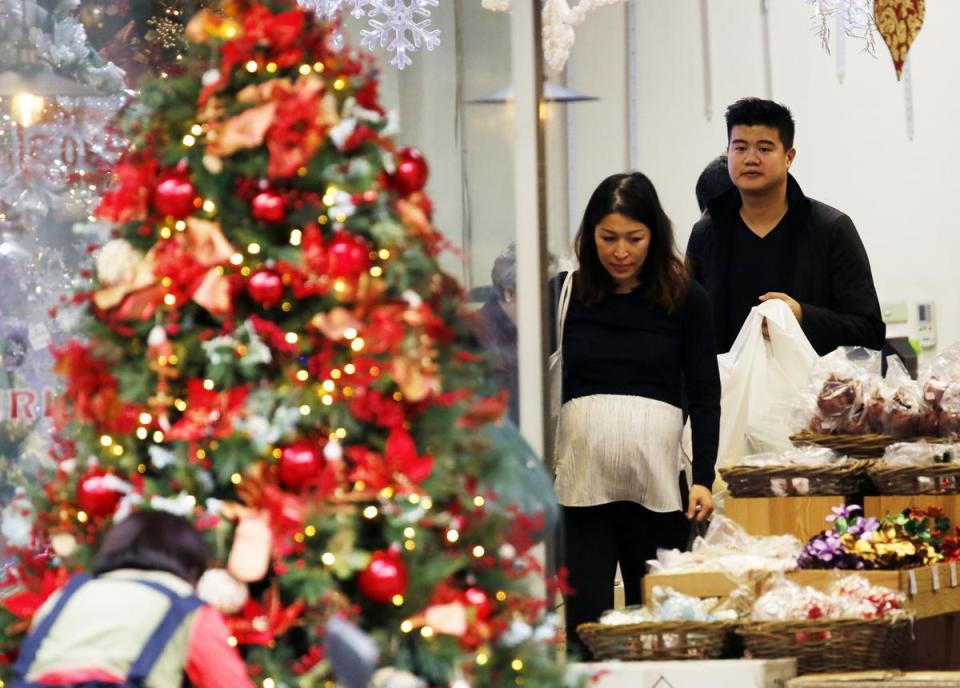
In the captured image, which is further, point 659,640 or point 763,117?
point 763,117

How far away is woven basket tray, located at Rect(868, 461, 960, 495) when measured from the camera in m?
4.59

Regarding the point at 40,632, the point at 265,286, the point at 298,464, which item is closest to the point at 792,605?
the point at 298,464

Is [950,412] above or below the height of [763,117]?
below

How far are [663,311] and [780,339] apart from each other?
90 cm

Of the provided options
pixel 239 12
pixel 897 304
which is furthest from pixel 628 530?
pixel 897 304

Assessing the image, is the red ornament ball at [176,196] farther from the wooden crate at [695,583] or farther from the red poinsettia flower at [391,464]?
the wooden crate at [695,583]

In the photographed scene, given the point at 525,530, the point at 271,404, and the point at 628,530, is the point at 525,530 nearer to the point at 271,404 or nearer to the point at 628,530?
the point at 271,404

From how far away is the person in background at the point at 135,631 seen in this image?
8.46 ft

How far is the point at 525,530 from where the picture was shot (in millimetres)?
3027

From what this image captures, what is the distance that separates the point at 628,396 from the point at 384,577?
160cm

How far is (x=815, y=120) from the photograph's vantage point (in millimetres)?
8469

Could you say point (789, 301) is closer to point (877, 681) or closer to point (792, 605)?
point (792, 605)

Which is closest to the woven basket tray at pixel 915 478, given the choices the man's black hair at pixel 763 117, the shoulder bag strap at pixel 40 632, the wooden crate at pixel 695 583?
the wooden crate at pixel 695 583

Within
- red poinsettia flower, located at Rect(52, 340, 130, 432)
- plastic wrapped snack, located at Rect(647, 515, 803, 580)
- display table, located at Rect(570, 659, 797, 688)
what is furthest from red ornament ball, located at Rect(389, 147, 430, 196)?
plastic wrapped snack, located at Rect(647, 515, 803, 580)
